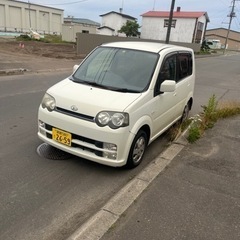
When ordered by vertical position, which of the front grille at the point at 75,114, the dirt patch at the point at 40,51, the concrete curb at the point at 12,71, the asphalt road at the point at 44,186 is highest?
the front grille at the point at 75,114

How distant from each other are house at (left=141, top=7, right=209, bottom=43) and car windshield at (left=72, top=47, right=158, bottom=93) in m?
48.4

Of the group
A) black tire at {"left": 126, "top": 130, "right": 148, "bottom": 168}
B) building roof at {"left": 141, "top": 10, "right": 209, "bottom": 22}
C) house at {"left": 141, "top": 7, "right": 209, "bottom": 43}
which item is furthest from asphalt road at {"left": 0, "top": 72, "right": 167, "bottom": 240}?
building roof at {"left": 141, "top": 10, "right": 209, "bottom": 22}

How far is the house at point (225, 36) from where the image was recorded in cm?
8909

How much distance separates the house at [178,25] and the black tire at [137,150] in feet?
161

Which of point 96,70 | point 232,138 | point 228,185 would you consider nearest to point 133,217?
point 228,185

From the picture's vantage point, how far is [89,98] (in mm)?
3531

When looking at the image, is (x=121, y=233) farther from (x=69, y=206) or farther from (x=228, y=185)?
(x=228, y=185)

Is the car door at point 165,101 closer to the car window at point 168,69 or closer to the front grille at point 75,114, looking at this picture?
the car window at point 168,69

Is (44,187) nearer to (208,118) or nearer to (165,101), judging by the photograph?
(165,101)

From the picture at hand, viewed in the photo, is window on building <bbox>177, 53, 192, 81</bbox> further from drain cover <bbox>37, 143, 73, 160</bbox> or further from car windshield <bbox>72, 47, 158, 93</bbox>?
drain cover <bbox>37, 143, 73, 160</bbox>

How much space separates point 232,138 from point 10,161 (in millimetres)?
4018

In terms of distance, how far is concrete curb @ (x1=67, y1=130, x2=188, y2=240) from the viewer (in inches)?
99.4

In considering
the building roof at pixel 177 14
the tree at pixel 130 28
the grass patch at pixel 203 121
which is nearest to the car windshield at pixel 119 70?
the grass patch at pixel 203 121

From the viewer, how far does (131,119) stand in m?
3.45
